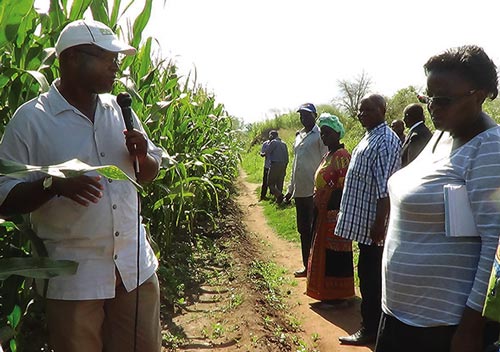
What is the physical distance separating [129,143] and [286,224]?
18.1 ft

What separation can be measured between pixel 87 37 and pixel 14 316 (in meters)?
1.04

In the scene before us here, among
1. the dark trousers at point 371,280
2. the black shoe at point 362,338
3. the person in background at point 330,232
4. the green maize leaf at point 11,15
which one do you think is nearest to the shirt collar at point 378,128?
the person in background at point 330,232

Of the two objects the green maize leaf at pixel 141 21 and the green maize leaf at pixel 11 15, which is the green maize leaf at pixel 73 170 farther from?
the green maize leaf at pixel 141 21

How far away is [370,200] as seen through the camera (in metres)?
2.91

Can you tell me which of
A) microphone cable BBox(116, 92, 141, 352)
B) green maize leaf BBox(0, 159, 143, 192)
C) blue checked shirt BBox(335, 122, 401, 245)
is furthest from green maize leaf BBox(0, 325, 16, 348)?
blue checked shirt BBox(335, 122, 401, 245)

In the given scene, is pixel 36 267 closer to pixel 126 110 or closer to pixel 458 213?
pixel 126 110

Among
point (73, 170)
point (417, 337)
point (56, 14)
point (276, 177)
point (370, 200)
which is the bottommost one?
point (276, 177)

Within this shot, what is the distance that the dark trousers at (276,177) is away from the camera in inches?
346

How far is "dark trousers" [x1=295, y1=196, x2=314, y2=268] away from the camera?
4531 millimetres

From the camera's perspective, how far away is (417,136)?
11.4 ft

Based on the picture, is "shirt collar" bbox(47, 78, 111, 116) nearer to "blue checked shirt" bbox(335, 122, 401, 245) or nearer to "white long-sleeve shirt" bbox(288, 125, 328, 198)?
"blue checked shirt" bbox(335, 122, 401, 245)

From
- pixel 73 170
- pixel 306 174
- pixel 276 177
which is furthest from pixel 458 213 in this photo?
pixel 276 177

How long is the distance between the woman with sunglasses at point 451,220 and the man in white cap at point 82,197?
974 millimetres

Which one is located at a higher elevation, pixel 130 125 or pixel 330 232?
pixel 130 125
